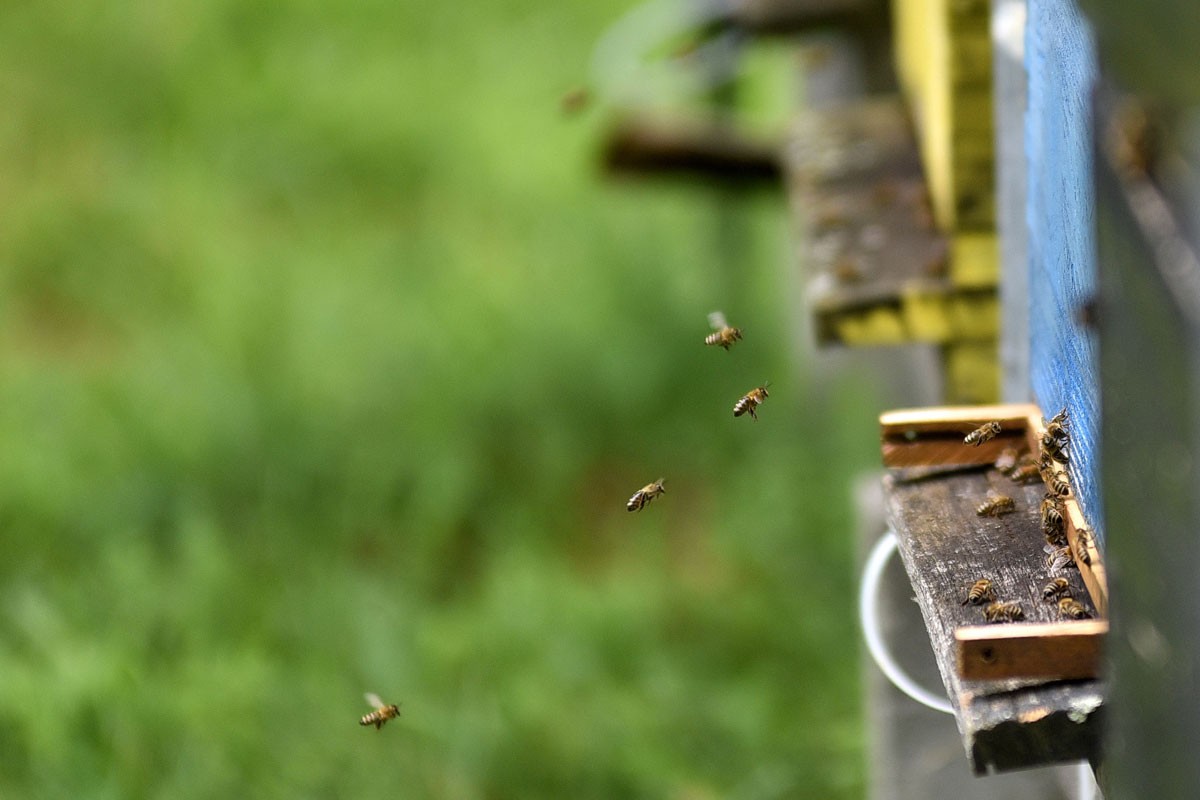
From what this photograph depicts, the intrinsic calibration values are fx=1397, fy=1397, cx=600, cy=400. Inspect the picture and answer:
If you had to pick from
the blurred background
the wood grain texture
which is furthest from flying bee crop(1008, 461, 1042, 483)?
the blurred background

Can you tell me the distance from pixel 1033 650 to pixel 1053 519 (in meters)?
0.34

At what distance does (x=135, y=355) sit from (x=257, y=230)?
4.46 ft

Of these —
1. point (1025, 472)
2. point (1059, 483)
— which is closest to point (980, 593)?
point (1059, 483)

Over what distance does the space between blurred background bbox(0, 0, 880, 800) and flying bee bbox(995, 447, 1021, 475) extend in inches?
60.5

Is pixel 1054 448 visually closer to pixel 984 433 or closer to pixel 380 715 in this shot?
pixel 984 433

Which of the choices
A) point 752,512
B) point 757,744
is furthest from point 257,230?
point 757,744

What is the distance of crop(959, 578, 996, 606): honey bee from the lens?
5.49 feet

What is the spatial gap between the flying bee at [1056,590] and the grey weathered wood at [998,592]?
0.04 feet

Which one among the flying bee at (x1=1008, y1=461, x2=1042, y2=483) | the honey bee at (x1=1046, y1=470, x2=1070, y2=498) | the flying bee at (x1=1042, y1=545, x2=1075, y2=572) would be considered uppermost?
the honey bee at (x1=1046, y1=470, x2=1070, y2=498)

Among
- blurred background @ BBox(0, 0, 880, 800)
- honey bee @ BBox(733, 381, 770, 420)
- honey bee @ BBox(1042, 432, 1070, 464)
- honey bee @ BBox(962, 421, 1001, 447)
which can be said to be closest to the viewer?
honey bee @ BBox(1042, 432, 1070, 464)

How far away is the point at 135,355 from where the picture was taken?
580cm

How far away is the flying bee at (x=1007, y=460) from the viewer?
2025mm

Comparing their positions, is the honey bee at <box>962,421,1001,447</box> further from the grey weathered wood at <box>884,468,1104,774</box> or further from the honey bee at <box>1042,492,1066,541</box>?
the honey bee at <box>1042,492,1066,541</box>

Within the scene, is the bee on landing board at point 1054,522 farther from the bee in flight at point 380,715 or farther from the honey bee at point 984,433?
the bee in flight at point 380,715
